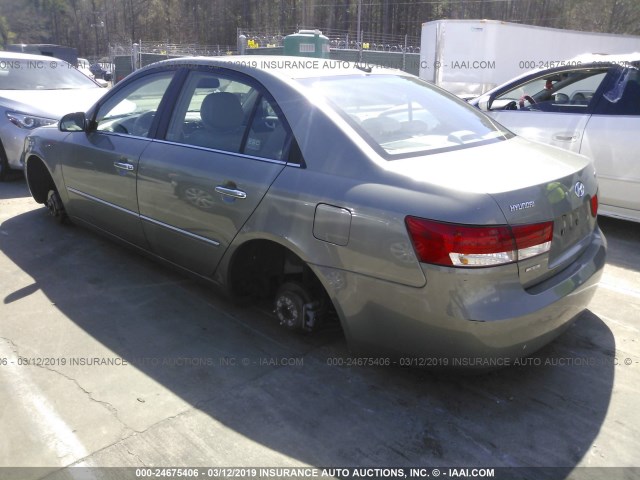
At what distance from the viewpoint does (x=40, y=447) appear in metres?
2.42

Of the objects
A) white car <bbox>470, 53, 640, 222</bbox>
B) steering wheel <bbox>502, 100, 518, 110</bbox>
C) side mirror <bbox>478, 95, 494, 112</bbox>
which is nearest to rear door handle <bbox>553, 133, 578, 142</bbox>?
white car <bbox>470, 53, 640, 222</bbox>

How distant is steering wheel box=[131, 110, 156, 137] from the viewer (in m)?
3.86

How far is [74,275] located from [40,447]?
1.99 metres

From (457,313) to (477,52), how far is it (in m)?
17.1

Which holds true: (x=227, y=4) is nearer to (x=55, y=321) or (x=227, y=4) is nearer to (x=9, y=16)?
(x=9, y=16)

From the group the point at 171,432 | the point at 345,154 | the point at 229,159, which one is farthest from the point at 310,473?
the point at 229,159

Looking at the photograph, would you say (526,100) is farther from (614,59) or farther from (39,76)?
(39,76)

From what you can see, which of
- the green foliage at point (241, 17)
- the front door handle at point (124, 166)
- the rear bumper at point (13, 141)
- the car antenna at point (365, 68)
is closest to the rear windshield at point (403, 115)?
the car antenna at point (365, 68)

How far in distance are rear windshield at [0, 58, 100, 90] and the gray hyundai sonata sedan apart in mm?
4606

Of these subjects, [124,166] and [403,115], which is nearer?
[403,115]

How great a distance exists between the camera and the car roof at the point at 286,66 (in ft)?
10.7

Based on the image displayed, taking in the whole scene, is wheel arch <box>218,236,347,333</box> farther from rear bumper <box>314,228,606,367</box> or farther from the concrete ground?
rear bumper <box>314,228,606,367</box>

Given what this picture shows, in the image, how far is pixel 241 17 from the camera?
6725cm

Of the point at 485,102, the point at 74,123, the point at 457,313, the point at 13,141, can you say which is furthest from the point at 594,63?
the point at 13,141
